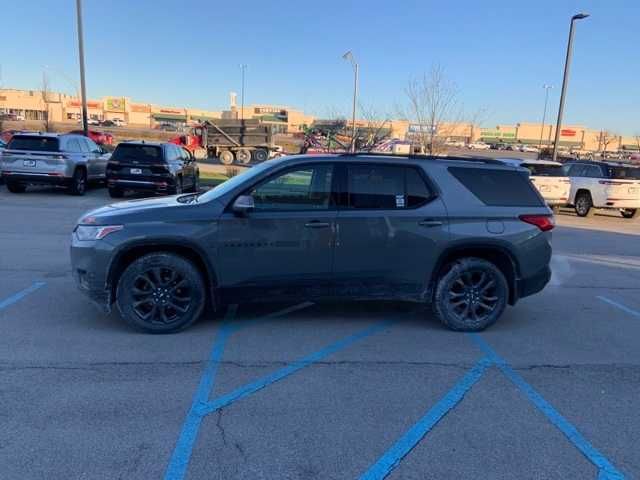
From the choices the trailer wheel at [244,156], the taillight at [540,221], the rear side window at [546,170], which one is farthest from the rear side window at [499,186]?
the trailer wheel at [244,156]

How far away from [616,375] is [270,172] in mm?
3444

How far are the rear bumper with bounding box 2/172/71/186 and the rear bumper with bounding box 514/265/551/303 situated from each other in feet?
43.3

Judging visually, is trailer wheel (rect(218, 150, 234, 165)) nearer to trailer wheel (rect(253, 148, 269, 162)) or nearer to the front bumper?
trailer wheel (rect(253, 148, 269, 162))

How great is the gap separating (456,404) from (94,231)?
3402 millimetres

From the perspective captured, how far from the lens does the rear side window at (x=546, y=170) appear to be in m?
16.9

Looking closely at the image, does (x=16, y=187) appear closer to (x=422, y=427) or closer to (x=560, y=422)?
(x=422, y=427)

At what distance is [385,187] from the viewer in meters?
5.25

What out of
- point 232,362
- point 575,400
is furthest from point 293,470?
point 575,400

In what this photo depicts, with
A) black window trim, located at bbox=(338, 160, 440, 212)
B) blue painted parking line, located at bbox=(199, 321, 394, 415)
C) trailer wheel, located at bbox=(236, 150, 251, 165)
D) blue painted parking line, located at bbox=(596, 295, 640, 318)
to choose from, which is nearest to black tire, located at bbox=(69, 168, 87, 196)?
black window trim, located at bbox=(338, 160, 440, 212)

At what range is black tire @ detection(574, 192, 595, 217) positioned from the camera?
661 inches

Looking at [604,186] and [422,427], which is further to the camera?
[604,186]

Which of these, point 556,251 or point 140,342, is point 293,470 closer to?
point 140,342

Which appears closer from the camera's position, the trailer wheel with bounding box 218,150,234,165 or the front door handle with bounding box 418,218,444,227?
the front door handle with bounding box 418,218,444,227

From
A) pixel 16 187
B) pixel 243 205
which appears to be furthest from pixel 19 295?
pixel 16 187
